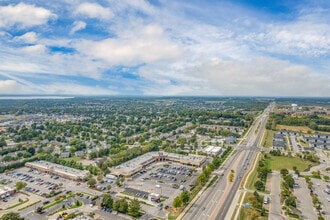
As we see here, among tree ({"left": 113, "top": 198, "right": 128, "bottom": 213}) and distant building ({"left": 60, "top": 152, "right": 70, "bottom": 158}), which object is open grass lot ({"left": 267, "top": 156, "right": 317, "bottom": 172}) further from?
distant building ({"left": 60, "top": 152, "right": 70, "bottom": 158})

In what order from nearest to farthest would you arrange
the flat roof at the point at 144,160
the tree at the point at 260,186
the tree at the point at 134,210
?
the tree at the point at 134,210, the tree at the point at 260,186, the flat roof at the point at 144,160

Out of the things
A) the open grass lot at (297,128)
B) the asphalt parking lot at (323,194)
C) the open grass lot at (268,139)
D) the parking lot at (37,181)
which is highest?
the open grass lot at (297,128)

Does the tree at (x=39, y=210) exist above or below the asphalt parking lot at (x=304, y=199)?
below

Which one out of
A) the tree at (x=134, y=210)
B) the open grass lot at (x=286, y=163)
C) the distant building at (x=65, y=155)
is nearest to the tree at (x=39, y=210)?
the tree at (x=134, y=210)

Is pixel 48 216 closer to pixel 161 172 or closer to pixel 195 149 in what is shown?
pixel 161 172

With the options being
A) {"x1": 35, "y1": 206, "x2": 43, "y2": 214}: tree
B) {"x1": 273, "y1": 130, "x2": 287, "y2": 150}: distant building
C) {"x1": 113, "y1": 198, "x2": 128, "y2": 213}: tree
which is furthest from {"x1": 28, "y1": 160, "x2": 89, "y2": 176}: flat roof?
{"x1": 273, "y1": 130, "x2": 287, "y2": 150}: distant building

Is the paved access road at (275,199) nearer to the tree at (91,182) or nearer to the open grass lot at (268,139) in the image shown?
the open grass lot at (268,139)

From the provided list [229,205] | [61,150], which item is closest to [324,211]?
[229,205]
